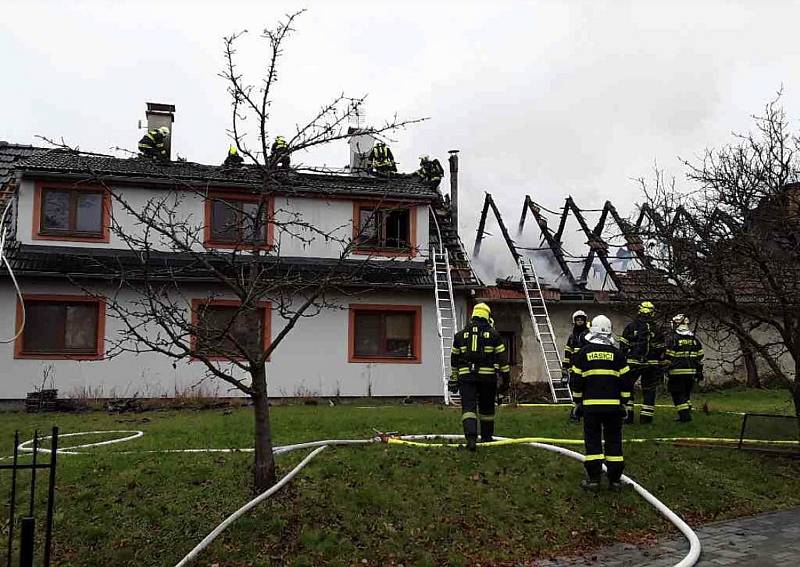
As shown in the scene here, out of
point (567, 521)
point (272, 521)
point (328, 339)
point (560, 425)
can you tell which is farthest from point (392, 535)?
point (328, 339)

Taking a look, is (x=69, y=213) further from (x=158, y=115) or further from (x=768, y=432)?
(x=768, y=432)

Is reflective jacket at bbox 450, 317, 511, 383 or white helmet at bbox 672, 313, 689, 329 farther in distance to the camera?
white helmet at bbox 672, 313, 689, 329

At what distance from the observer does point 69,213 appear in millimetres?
→ 17000

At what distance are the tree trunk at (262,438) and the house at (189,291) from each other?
26.8 feet

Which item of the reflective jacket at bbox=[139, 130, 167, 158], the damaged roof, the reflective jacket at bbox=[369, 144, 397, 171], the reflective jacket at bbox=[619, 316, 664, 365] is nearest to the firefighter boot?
the reflective jacket at bbox=[619, 316, 664, 365]

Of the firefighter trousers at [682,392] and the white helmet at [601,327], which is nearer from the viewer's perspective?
the white helmet at [601,327]

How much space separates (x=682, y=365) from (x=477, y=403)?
410cm

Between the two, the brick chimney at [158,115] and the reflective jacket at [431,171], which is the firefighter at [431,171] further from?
the brick chimney at [158,115]

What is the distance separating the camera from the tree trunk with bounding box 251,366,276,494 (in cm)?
732

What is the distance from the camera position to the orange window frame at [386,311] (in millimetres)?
17781

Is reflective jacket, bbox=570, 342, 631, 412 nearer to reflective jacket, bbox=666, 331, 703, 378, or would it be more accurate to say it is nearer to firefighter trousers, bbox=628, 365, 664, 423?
firefighter trousers, bbox=628, 365, 664, 423

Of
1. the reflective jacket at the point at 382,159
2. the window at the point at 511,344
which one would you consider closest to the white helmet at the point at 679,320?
the window at the point at 511,344

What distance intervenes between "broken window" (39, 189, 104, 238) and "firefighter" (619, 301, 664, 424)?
1184cm

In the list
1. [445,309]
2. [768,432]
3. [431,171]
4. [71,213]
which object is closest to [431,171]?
[431,171]
